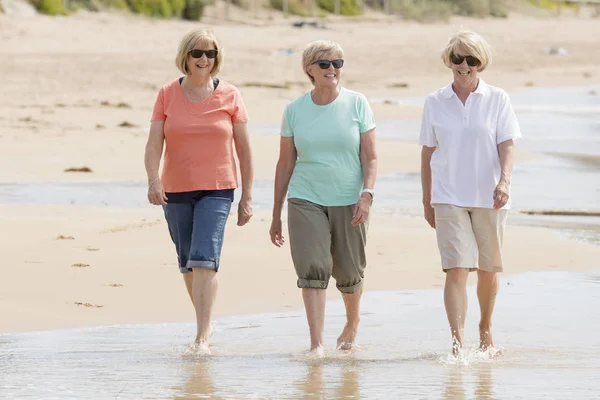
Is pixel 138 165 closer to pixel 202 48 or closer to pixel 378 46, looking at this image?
pixel 202 48

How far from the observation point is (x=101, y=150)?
55.3 feet

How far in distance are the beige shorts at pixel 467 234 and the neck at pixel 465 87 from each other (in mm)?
542

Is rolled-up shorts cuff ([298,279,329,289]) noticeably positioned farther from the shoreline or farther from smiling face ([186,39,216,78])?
the shoreline

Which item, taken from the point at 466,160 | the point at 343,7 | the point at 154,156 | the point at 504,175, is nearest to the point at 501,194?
the point at 504,175

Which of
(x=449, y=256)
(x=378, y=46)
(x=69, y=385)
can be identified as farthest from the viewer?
(x=378, y=46)

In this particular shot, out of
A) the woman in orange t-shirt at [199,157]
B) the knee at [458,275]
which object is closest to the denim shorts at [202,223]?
the woman in orange t-shirt at [199,157]

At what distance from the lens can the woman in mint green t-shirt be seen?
22.1 ft

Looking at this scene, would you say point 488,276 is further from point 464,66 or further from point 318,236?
point 464,66

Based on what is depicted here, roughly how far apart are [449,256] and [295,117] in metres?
1.01

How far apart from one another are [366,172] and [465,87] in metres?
0.63

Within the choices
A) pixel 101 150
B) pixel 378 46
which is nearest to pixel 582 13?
pixel 378 46

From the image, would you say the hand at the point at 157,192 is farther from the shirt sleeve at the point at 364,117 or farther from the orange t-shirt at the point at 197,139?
the shirt sleeve at the point at 364,117

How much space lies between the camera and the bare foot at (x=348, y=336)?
23.2ft

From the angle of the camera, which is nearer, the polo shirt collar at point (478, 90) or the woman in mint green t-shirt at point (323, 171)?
the polo shirt collar at point (478, 90)
